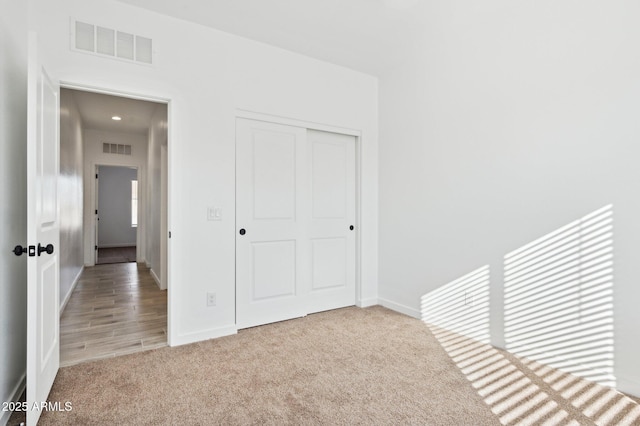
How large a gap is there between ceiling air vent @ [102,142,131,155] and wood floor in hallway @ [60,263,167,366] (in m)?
2.79

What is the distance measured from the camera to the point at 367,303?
4.04m

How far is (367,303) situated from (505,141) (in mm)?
2282

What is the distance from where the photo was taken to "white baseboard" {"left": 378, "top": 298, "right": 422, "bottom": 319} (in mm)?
3607

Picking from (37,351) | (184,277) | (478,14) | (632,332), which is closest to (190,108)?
(184,277)

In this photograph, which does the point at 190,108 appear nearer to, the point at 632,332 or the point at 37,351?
the point at 37,351

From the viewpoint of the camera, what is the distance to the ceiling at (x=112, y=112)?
478 centimetres

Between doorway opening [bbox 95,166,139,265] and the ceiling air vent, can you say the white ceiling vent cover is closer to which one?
the ceiling air vent

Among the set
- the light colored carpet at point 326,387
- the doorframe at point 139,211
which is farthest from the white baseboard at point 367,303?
the doorframe at point 139,211

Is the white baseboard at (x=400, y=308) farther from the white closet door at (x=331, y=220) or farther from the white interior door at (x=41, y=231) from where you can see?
the white interior door at (x=41, y=231)

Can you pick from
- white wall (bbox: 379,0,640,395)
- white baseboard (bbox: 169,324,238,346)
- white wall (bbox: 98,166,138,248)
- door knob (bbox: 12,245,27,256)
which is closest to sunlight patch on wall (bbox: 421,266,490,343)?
white wall (bbox: 379,0,640,395)

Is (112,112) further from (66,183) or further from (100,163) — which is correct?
(100,163)

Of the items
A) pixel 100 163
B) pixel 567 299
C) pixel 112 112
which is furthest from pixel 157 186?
pixel 567 299

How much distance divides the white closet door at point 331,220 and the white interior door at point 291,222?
11 millimetres

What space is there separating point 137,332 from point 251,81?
2598 millimetres
